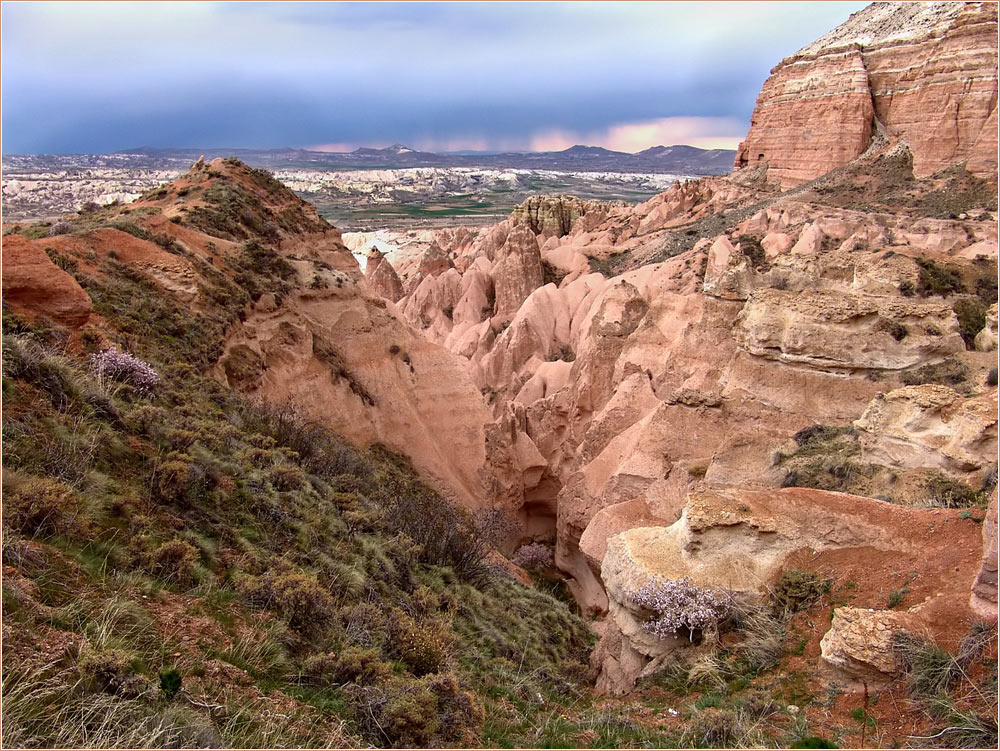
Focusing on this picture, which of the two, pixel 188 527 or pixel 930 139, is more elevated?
pixel 930 139

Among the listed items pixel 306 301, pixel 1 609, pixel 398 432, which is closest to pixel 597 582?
pixel 398 432

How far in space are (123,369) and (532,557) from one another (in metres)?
12.9

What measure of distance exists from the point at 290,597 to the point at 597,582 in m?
11.2

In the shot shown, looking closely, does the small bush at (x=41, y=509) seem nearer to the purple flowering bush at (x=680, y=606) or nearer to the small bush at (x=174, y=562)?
the small bush at (x=174, y=562)

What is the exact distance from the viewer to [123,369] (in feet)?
25.3

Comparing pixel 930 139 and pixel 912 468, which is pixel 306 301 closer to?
pixel 912 468

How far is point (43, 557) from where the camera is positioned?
163 inches

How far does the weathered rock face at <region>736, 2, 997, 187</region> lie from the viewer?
48.3m

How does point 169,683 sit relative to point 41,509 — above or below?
below

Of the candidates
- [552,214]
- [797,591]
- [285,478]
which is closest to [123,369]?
[285,478]

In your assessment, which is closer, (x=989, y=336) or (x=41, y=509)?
(x=41, y=509)

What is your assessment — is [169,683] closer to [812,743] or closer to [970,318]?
[812,743]

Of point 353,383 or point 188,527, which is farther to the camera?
point 353,383

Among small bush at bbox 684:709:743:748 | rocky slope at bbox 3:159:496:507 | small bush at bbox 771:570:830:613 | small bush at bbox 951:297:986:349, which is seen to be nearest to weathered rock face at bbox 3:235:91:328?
rocky slope at bbox 3:159:496:507
